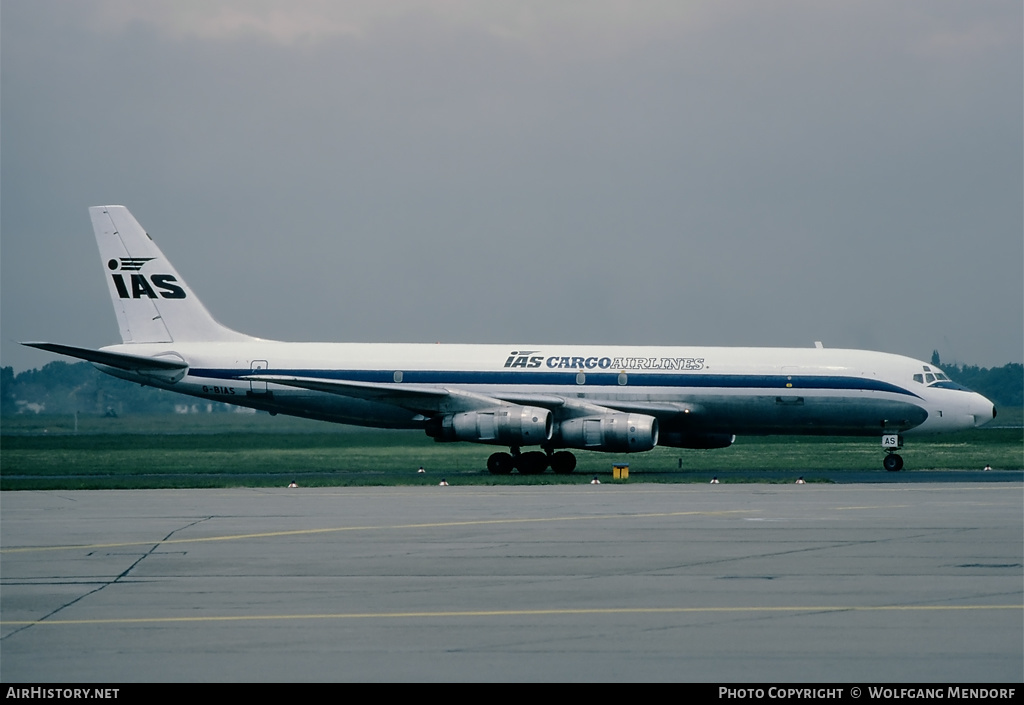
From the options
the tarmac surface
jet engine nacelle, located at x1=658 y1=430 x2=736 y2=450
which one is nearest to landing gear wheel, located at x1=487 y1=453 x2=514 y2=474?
jet engine nacelle, located at x1=658 y1=430 x2=736 y2=450

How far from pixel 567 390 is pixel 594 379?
2.99ft

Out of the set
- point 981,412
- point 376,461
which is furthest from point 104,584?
point 981,412

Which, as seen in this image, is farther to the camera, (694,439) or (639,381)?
(694,439)

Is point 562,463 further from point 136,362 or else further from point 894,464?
point 136,362

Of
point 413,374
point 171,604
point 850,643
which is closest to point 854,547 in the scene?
point 850,643

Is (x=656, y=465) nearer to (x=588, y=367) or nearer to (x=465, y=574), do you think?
(x=588, y=367)

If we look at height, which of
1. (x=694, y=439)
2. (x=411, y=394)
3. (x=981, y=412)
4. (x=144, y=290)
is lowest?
(x=694, y=439)

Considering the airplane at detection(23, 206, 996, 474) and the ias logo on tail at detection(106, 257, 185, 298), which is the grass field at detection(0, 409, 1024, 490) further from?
the ias logo on tail at detection(106, 257, 185, 298)

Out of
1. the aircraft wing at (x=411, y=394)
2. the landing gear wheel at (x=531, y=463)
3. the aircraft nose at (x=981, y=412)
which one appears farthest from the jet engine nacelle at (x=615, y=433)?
the aircraft nose at (x=981, y=412)

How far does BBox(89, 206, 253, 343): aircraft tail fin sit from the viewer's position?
40.6 m

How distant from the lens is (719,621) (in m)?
10.6

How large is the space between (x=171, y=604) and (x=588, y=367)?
25.7 metres

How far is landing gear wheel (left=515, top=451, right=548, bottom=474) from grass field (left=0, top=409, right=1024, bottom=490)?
1.44 feet

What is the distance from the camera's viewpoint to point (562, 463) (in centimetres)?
3653
